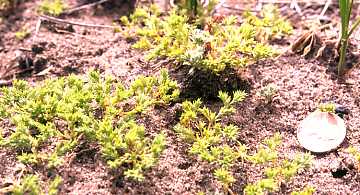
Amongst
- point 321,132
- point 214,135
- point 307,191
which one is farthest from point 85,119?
point 321,132

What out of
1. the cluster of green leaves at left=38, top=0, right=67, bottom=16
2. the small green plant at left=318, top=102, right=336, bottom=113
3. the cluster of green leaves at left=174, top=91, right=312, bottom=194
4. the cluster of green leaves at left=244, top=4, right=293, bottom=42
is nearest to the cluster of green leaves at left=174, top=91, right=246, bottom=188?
the cluster of green leaves at left=174, top=91, right=312, bottom=194

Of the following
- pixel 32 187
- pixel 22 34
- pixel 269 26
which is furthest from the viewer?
pixel 22 34

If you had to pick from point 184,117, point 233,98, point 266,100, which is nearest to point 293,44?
point 266,100

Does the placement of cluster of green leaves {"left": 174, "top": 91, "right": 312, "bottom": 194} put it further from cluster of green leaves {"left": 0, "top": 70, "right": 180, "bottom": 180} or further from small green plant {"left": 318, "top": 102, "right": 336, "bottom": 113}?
small green plant {"left": 318, "top": 102, "right": 336, "bottom": 113}

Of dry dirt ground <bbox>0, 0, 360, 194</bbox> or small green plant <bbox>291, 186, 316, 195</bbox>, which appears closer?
small green plant <bbox>291, 186, 316, 195</bbox>

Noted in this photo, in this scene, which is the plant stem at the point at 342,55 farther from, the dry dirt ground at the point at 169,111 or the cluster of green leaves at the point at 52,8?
the cluster of green leaves at the point at 52,8

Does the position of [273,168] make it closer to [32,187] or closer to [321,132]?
[321,132]
